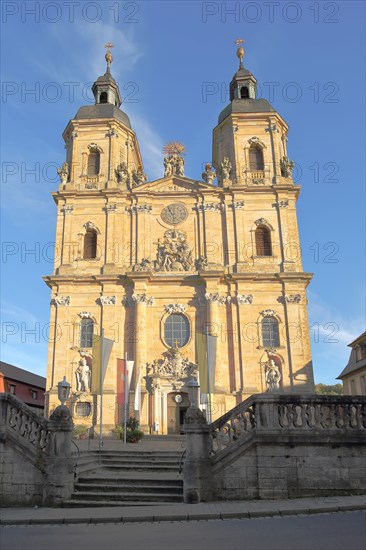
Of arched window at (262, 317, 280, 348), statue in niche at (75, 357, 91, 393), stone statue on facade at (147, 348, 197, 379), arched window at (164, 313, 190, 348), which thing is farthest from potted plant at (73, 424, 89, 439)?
arched window at (262, 317, 280, 348)

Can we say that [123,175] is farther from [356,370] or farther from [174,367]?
[356,370]

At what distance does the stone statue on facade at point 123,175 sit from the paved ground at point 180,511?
2757cm

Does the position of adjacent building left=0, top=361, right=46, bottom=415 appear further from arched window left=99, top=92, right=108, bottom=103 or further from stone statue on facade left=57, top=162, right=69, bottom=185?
arched window left=99, top=92, right=108, bottom=103

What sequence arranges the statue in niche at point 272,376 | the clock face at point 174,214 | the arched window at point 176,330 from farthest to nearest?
the clock face at point 174,214
the arched window at point 176,330
the statue in niche at point 272,376

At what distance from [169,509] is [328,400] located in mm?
4565

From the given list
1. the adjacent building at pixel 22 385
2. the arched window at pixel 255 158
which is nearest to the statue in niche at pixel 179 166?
the arched window at pixel 255 158

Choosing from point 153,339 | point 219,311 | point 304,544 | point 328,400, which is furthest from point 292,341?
point 304,544

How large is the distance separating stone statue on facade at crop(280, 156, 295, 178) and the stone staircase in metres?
25.4

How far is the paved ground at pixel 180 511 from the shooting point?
875 centimetres

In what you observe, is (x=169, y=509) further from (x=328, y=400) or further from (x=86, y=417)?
(x=86, y=417)

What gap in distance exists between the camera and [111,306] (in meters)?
31.0

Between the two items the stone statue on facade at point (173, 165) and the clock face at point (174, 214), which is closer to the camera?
the clock face at point (174, 214)

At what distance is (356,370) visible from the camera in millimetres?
38031

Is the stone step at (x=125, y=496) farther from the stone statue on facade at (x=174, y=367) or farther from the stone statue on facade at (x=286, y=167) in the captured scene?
the stone statue on facade at (x=286, y=167)
